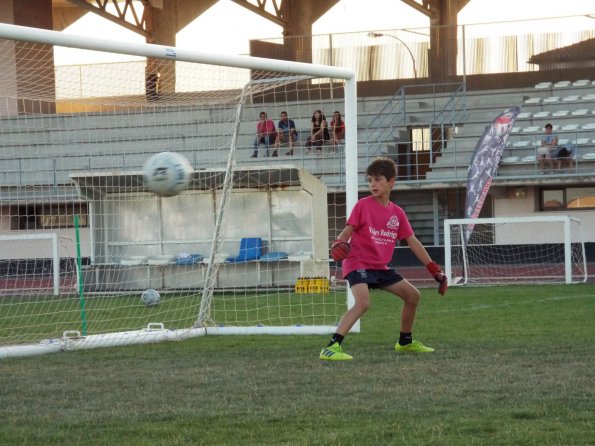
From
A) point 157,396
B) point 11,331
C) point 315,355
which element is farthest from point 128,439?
point 11,331

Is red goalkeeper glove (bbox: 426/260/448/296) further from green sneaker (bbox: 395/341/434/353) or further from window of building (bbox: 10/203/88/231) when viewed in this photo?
window of building (bbox: 10/203/88/231)

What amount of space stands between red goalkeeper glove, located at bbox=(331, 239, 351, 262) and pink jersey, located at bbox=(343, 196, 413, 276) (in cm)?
42

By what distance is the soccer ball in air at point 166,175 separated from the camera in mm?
10258

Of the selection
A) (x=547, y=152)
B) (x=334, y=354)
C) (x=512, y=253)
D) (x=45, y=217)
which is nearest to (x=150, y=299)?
(x=334, y=354)

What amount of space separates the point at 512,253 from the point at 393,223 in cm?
1723

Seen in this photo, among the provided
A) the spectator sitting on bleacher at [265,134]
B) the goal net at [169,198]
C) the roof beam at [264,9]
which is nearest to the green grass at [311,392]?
the goal net at [169,198]

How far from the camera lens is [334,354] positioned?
8.29m

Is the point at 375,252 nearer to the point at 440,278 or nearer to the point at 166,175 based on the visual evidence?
the point at 440,278

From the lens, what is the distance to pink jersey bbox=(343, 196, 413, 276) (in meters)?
8.66

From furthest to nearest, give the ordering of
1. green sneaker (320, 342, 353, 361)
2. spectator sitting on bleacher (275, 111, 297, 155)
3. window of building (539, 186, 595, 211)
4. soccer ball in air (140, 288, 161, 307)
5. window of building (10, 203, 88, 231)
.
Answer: window of building (539, 186, 595, 211) → window of building (10, 203, 88, 231) → spectator sitting on bleacher (275, 111, 297, 155) → soccer ball in air (140, 288, 161, 307) → green sneaker (320, 342, 353, 361)

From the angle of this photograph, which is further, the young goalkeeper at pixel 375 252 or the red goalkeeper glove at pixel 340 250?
the young goalkeeper at pixel 375 252

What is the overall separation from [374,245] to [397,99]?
72.2ft

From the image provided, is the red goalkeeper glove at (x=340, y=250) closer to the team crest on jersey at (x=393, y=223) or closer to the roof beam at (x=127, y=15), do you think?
the team crest on jersey at (x=393, y=223)

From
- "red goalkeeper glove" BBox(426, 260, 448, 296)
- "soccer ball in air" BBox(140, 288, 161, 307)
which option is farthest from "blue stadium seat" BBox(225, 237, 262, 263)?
"red goalkeeper glove" BBox(426, 260, 448, 296)
